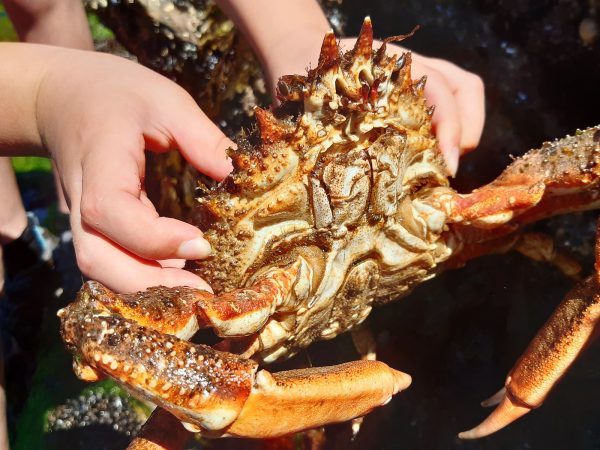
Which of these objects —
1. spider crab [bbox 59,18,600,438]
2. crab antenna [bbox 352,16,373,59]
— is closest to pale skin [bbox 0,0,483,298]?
spider crab [bbox 59,18,600,438]

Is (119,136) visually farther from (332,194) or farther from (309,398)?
(309,398)

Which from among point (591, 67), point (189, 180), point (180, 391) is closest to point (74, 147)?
point (180, 391)

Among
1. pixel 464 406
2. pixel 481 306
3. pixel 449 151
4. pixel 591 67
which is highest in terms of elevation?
pixel 449 151

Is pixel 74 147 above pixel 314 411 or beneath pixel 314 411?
above

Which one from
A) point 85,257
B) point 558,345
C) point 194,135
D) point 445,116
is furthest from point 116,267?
point 558,345

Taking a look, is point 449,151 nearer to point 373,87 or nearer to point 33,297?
point 373,87

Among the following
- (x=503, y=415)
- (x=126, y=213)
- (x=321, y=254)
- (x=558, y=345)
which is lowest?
(x=503, y=415)
